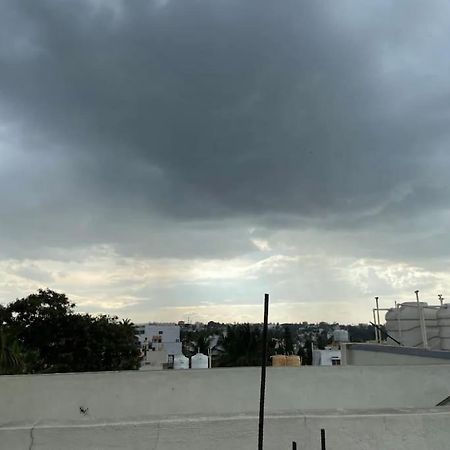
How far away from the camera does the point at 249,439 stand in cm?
393

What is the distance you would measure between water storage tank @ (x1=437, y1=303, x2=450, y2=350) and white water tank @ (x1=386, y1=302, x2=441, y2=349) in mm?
224

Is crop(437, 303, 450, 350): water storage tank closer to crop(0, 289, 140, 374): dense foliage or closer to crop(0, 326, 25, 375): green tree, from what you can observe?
crop(0, 326, 25, 375): green tree

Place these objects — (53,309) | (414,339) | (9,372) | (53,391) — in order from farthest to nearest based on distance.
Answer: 1. (53,309)
2. (414,339)
3. (9,372)
4. (53,391)

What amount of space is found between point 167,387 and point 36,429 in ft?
19.9

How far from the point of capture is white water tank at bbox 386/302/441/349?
12719 millimetres

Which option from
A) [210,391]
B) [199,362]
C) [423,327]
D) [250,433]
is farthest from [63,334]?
[250,433]

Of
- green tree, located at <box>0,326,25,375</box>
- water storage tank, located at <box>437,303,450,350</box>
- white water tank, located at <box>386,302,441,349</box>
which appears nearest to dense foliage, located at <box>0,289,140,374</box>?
green tree, located at <box>0,326,25,375</box>

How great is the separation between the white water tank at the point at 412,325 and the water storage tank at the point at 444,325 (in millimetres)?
224

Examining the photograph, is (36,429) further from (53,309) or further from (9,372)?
(53,309)

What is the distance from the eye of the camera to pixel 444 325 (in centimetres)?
1219

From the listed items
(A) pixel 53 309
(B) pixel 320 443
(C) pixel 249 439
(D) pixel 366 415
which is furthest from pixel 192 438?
(A) pixel 53 309

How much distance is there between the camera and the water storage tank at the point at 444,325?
39.7ft

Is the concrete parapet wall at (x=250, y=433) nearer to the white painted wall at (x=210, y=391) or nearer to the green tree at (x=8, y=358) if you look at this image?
the white painted wall at (x=210, y=391)

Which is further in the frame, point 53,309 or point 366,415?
point 53,309
